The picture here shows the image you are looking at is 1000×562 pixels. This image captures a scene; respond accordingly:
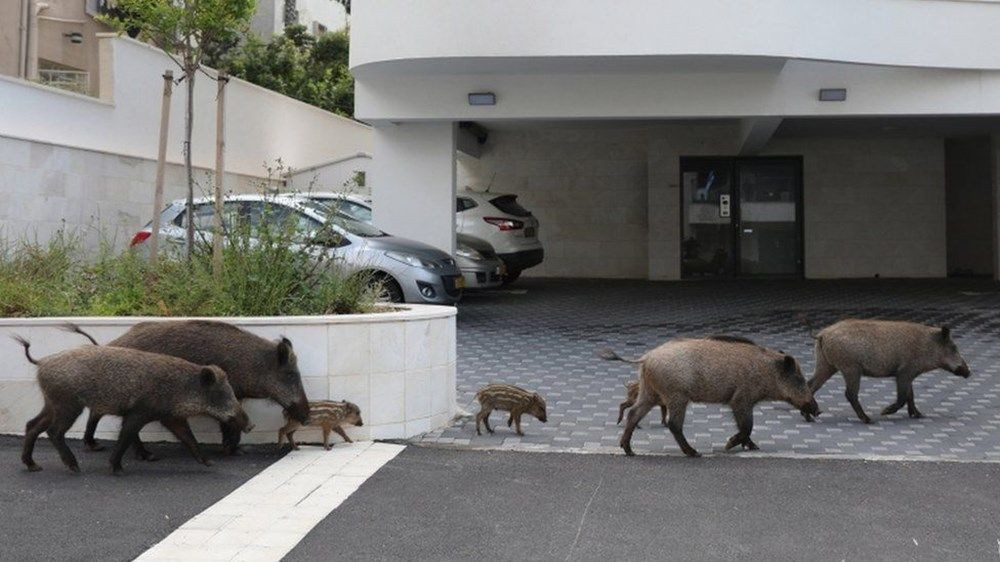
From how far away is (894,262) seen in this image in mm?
23078

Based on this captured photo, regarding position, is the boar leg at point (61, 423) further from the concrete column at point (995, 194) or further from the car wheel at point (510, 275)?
the concrete column at point (995, 194)

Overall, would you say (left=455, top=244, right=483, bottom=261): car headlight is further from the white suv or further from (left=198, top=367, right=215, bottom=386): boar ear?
(left=198, top=367, right=215, bottom=386): boar ear

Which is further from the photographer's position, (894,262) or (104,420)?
(894,262)

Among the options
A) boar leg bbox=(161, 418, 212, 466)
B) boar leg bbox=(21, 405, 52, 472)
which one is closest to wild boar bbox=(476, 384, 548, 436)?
boar leg bbox=(161, 418, 212, 466)

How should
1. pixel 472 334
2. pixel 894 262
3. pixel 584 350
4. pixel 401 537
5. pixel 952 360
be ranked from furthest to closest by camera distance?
pixel 894 262
pixel 472 334
pixel 584 350
pixel 952 360
pixel 401 537

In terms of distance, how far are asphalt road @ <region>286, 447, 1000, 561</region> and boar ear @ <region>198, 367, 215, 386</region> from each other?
1177mm

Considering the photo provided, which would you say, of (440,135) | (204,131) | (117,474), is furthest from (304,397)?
(204,131)

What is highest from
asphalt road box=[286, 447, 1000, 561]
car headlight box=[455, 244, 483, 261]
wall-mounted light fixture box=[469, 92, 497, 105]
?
wall-mounted light fixture box=[469, 92, 497, 105]

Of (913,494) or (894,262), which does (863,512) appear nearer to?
(913,494)

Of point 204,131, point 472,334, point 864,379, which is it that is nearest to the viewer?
point 864,379

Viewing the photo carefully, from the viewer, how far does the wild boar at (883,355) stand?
859 centimetres

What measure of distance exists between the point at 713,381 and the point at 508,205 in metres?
12.6

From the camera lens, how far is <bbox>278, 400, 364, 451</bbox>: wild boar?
23.7 ft

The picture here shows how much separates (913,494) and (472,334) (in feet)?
25.9
